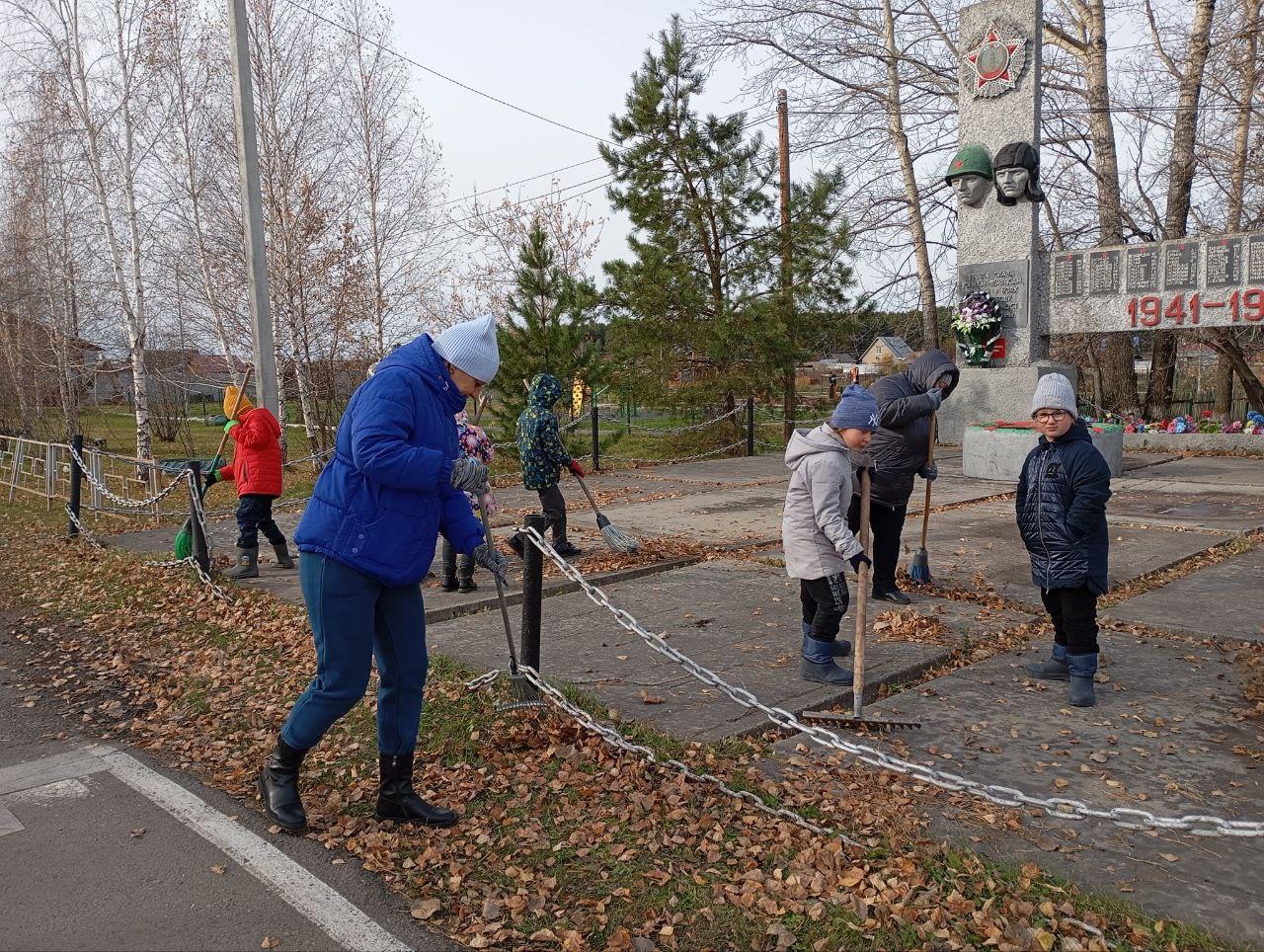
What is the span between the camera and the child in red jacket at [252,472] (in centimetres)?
859

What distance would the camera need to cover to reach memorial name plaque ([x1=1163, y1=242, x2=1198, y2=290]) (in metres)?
15.6

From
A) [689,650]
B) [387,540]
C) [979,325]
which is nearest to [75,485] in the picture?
[689,650]

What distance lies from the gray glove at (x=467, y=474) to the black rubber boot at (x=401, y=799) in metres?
1.13

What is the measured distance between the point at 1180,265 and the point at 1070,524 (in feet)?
44.0

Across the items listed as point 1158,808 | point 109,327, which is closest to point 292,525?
point 1158,808

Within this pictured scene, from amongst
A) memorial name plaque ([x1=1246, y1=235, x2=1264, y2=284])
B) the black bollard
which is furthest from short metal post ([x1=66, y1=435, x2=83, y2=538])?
memorial name plaque ([x1=1246, y1=235, x2=1264, y2=284])

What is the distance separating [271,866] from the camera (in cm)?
360

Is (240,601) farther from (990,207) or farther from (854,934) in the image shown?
(990,207)

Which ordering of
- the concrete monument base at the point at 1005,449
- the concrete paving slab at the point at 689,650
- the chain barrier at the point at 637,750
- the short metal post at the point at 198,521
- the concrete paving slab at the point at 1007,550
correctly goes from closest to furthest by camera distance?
1. the chain barrier at the point at 637,750
2. the concrete paving slab at the point at 689,650
3. the concrete paving slab at the point at 1007,550
4. the short metal post at the point at 198,521
5. the concrete monument base at the point at 1005,449

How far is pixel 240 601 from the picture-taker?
25.6 ft

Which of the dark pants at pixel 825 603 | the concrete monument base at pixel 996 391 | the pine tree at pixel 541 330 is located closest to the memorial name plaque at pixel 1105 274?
the concrete monument base at pixel 996 391

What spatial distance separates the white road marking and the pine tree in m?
12.3

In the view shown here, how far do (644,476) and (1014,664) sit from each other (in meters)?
11.0

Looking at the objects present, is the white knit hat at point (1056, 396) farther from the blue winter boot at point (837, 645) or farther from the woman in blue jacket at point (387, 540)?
the woman in blue jacket at point (387, 540)
